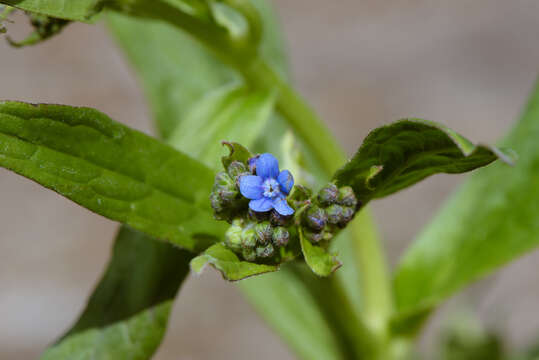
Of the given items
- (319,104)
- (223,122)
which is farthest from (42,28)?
(319,104)

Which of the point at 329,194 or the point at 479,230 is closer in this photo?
the point at 329,194

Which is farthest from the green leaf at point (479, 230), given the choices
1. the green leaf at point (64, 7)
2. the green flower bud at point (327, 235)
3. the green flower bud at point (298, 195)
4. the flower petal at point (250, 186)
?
the green leaf at point (64, 7)

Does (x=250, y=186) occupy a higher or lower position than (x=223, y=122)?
higher

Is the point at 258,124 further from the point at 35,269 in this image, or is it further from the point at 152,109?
the point at 35,269

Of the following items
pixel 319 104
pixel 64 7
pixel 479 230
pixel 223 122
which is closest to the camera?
pixel 64 7

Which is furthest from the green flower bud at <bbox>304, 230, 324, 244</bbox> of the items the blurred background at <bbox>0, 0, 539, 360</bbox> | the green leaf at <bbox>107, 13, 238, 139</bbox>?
the blurred background at <bbox>0, 0, 539, 360</bbox>

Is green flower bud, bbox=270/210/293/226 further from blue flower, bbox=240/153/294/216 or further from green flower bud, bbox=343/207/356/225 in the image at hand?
green flower bud, bbox=343/207/356/225

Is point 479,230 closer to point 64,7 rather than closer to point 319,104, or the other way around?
point 64,7
